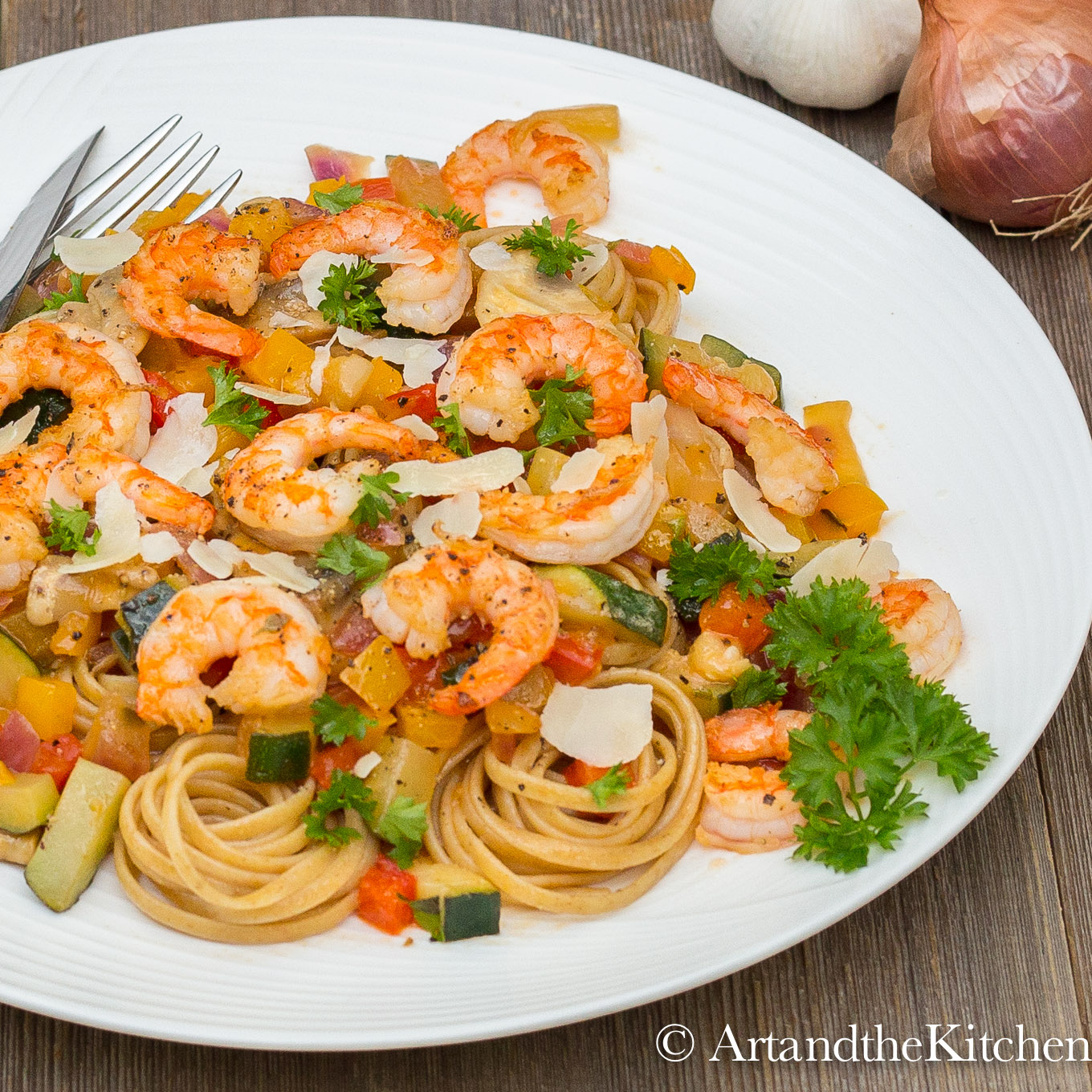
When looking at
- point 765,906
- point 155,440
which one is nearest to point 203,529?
point 155,440

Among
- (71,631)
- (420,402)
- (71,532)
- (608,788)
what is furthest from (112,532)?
(608,788)

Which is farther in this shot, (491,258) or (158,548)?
(491,258)

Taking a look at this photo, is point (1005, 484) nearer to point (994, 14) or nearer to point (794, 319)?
point (794, 319)

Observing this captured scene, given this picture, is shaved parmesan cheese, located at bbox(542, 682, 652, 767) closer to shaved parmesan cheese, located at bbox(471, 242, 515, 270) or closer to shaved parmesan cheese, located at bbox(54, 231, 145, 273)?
shaved parmesan cheese, located at bbox(471, 242, 515, 270)

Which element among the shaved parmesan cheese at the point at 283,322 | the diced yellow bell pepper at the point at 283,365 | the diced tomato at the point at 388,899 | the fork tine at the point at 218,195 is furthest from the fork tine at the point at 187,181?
the diced tomato at the point at 388,899

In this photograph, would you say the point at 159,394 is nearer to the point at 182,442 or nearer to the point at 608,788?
the point at 182,442

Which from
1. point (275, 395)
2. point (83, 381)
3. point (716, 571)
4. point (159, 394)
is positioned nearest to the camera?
point (716, 571)
